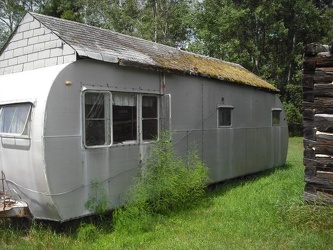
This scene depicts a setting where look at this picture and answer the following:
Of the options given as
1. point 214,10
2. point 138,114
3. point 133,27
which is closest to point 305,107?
point 138,114

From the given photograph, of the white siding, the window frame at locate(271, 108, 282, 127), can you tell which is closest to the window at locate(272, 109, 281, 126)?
the window frame at locate(271, 108, 282, 127)

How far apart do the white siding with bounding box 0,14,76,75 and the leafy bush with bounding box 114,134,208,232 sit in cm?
274

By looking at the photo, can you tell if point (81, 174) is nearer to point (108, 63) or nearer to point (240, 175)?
point (108, 63)

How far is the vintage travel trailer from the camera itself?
6.29 meters

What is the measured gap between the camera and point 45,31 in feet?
24.7

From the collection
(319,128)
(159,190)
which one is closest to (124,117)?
(159,190)

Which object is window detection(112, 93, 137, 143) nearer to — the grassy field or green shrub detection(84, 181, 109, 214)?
green shrub detection(84, 181, 109, 214)

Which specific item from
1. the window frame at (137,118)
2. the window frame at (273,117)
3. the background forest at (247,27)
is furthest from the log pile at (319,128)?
the background forest at (247,27)

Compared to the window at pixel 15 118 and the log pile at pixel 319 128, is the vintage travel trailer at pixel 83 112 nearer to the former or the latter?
the window at pixel 15 118

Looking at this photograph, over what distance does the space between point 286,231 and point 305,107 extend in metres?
2.71

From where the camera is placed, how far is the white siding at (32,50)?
7.18 m

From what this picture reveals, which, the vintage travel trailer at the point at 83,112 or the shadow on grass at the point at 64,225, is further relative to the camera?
the shadow on grass at the point at 64,225

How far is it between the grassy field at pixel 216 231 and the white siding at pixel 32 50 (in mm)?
3128

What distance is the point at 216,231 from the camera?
22.5 feet
